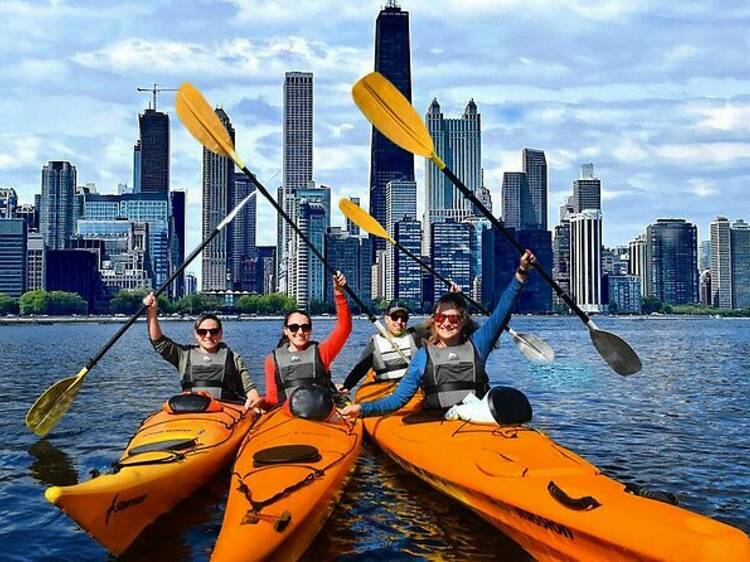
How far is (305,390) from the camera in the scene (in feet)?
27.5

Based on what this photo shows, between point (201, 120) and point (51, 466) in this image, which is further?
point (201, 120)

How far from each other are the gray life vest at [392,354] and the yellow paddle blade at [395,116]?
295cm

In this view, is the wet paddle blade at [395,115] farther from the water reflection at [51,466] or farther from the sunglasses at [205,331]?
the water reflection at [51,466]

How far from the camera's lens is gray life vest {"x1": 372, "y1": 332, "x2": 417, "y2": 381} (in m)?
11.7

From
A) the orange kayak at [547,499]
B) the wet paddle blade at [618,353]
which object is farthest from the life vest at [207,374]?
the wet paddle blade at [618,353]

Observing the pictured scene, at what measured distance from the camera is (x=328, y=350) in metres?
9.77

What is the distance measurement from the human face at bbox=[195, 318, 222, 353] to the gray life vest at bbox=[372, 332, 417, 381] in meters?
2.89

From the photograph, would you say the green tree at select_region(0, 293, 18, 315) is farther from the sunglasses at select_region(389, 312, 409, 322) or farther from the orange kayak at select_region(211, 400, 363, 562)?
the orange kayak at select_region(211, 400, 363, 562)

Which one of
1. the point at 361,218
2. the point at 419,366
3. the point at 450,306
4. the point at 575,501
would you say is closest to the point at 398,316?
the point at 419,366

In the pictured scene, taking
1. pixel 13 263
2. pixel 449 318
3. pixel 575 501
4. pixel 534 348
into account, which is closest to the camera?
pixel 575 501

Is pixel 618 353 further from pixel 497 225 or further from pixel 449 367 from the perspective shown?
pixel 449 367

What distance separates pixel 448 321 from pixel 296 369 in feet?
7.29

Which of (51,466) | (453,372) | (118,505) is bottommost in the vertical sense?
(51,466)

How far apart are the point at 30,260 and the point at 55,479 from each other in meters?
180
